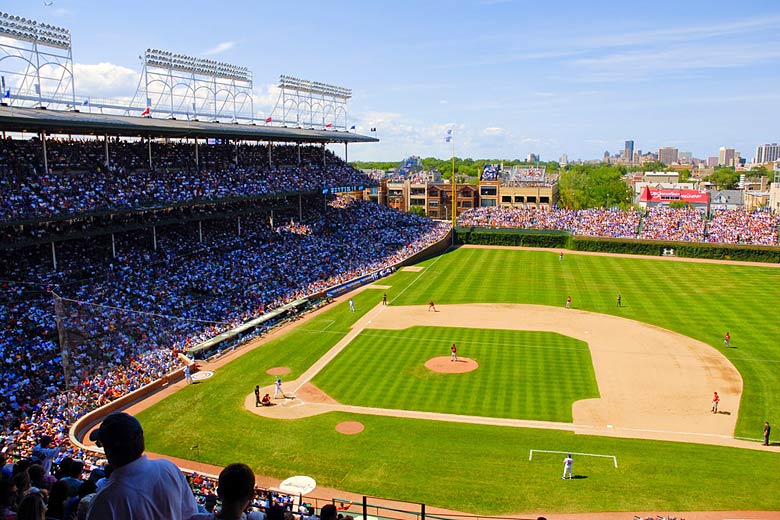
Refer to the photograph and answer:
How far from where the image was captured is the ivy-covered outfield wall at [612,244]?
61.8m

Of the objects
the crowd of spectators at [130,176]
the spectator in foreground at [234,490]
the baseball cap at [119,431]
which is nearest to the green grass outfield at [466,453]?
the crowd of spectators at [130,176]

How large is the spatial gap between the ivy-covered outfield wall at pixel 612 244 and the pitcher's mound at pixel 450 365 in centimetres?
4102

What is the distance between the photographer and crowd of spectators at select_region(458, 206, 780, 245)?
6581 centimetres

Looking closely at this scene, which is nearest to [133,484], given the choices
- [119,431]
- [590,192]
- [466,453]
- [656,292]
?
[119,431]

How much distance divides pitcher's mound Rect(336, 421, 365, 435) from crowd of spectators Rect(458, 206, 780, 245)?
51861 mm

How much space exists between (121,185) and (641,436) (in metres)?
35.4

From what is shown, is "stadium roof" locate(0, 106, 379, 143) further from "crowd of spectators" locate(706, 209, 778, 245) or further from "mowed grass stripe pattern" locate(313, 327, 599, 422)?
"crowd of spectators" locate(706, 209, 778, 245)

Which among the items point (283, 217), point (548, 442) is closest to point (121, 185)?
point (283, 217)

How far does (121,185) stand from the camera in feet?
134

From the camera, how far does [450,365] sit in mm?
32156

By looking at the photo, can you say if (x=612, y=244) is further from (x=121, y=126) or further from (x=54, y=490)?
(x=54, y=490)

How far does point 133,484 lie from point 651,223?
7499 cm

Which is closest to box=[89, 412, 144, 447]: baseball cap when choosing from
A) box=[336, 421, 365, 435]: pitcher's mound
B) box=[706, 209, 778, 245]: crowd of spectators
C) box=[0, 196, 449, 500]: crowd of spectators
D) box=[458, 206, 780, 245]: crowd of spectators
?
box=[0, 196, 449, 500]: crowd of spectators

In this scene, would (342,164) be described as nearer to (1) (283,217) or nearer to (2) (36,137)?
(1) (283,217)
